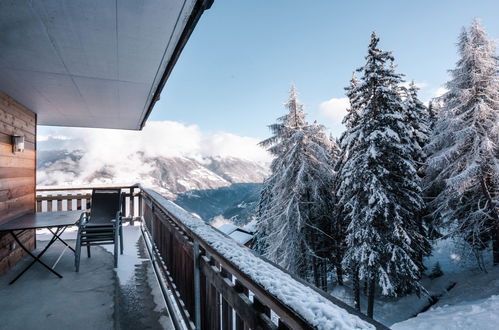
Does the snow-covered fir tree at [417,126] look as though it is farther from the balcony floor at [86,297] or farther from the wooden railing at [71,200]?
the balcony floor at [86,297]

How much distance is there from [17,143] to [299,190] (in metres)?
9.88

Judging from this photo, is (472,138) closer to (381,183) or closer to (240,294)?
(381,183)

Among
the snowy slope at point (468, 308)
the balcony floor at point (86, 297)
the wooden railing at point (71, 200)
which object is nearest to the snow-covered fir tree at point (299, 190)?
the snowy slope at point (468, 308)

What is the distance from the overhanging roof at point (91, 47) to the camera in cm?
203

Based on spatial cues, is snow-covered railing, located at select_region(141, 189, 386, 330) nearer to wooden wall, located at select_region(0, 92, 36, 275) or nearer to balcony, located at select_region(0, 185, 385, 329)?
balcony, located at select_region(0, 185, 385, 329)

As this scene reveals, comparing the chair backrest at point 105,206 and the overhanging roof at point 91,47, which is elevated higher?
the overhanging roof at point 91,47

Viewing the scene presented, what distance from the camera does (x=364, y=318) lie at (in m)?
0.65

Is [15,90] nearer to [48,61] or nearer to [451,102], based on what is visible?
[48,61]

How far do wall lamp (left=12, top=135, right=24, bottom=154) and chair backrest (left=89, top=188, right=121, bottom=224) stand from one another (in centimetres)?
147

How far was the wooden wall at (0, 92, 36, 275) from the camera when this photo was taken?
13.3ft

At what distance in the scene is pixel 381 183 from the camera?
986 cm

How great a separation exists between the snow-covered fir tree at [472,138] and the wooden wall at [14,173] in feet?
43.7

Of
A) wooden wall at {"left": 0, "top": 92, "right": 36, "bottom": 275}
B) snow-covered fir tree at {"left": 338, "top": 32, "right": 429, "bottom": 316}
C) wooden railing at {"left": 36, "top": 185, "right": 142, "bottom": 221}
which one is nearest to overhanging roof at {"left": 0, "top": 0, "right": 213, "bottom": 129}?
wooden wall at {"left": 0, "top": 92, "right": 36, "bottom": 275}

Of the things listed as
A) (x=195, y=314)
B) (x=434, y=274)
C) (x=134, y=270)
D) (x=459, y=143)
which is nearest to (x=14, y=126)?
(x=134, y=270)
